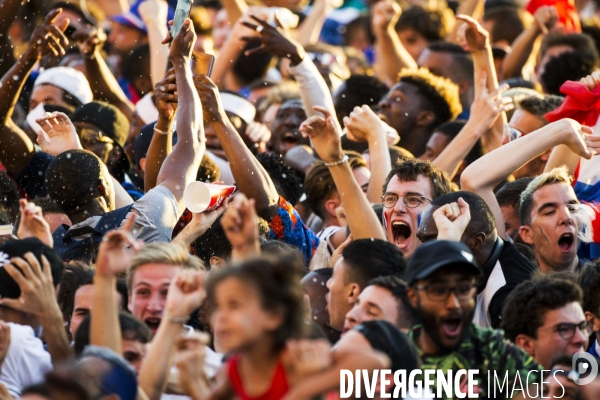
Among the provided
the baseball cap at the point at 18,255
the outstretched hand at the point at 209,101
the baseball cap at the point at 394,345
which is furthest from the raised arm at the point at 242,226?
the outstretched hand at the point at 209,101

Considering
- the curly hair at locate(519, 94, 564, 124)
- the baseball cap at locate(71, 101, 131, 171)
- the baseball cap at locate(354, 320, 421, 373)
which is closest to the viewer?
the baseball cap at locate(354, 320, 421, 373)

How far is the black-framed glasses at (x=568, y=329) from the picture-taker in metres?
5.29

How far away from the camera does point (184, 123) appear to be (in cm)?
646

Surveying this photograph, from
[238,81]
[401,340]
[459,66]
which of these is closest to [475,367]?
[401,340]

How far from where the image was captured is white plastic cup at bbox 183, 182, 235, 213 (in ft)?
20.0

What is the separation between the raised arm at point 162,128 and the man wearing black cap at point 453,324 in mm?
2375

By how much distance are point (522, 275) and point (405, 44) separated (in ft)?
19.2

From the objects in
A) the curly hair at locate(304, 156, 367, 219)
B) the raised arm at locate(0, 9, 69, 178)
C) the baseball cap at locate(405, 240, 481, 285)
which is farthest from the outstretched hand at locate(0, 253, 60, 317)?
the curly hair at locate(304, 156, 367, 219)

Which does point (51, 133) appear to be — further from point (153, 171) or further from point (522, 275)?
point (522, 275)

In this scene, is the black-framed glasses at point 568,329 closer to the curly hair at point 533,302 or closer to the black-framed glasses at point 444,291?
the curly hair at point 533,302

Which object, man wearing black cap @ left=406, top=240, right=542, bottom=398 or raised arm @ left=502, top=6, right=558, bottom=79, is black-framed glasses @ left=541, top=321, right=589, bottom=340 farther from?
raised arm @ left=502, top=6, right=558, bottom=79

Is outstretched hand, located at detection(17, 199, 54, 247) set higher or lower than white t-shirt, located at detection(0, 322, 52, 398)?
higher

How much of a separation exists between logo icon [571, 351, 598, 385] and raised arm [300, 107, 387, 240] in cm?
146

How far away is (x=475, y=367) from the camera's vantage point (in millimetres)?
4809
